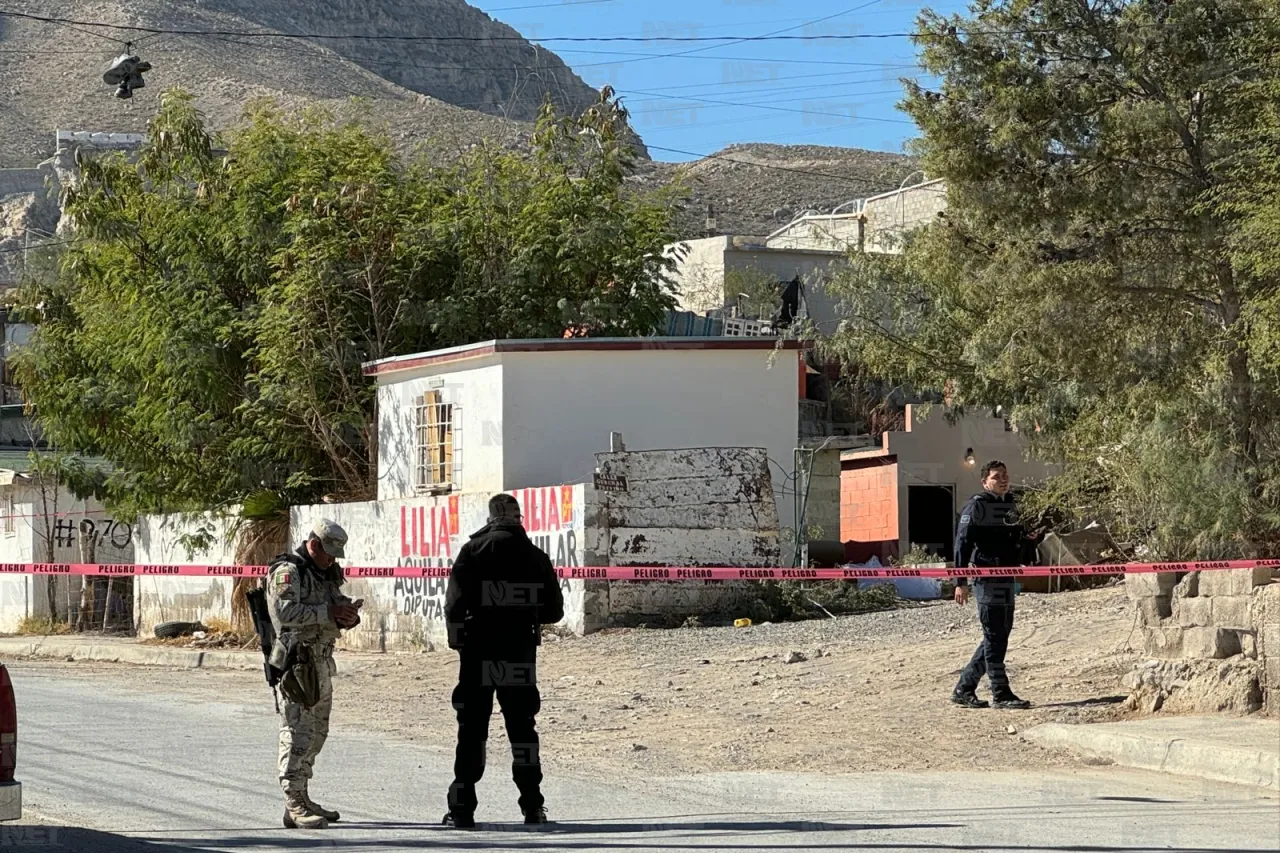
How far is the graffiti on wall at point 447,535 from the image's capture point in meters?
21.0

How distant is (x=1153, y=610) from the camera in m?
13.0

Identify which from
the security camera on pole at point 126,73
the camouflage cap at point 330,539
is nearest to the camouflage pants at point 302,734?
the camouflage cap at point 330,539

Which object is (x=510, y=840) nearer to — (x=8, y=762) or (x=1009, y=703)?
(x=8, y=762)

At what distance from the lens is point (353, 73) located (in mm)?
140875

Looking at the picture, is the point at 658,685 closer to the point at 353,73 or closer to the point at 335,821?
the point at 335,821

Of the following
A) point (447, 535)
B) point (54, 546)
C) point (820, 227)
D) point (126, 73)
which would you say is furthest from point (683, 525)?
point (820, 227)

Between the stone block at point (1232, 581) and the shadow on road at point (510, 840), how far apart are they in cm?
401

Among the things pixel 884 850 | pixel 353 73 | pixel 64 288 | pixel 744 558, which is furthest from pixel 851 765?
pixel 353 73

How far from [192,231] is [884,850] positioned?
21.6 metres

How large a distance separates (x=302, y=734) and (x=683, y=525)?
12.0 meters

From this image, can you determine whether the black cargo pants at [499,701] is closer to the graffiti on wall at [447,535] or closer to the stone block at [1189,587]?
the stone block at [1189,587]

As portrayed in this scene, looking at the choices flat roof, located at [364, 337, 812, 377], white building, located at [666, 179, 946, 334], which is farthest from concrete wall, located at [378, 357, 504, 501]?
white building, located at [666, 179, 946, 334]

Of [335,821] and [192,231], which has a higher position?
[192,231]

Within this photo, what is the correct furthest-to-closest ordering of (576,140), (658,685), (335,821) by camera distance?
(576,140) → (658,685) → (335,821)
